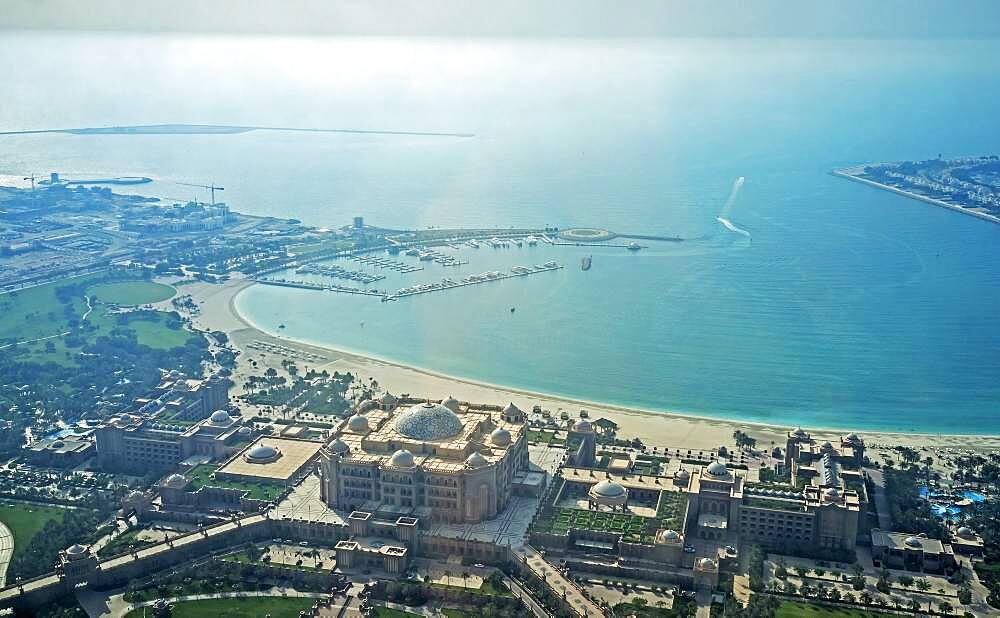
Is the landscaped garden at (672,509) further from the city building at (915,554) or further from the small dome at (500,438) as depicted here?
the city building at (915,554)

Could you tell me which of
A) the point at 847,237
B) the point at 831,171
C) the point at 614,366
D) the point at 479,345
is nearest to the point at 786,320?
the point at 614,366

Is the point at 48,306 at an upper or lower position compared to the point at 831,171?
lower

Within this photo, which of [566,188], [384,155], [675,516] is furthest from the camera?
[384,155]

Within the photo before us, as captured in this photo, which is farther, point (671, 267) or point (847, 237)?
point (847, 237)

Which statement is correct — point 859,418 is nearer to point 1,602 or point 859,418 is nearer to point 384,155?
point 1,602

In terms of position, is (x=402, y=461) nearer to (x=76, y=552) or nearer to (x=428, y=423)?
(x=428, y=423)

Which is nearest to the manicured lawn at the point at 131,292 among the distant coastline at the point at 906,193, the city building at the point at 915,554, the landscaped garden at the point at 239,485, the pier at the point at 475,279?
the pier at the point at 475,279
